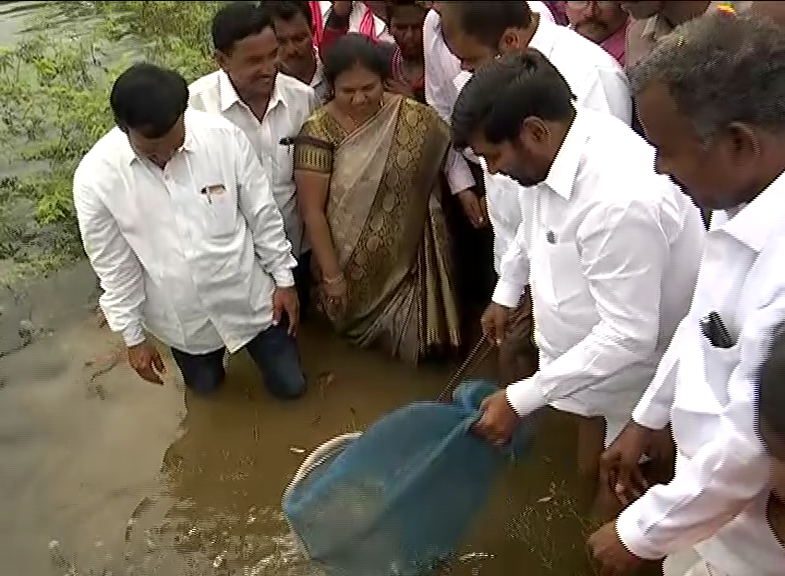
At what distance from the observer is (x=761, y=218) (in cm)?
151

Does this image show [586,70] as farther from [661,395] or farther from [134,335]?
[134,335]

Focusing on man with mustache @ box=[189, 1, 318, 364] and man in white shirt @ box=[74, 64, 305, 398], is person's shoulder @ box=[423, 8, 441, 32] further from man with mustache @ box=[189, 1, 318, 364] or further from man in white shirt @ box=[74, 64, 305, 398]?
man in white shirt @ box=[74, 64, 305, 398]

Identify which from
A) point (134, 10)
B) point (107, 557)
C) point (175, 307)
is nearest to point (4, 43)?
point (134, 10)

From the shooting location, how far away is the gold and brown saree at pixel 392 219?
329cm

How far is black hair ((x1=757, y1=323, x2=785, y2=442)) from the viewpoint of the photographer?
1.35m

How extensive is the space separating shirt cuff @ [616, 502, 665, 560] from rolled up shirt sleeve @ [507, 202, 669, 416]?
0.43 meters

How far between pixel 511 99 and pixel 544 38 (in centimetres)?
93

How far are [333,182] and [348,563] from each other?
1.50 metres

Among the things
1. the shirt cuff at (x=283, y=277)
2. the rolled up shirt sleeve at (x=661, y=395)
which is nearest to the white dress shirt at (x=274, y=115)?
the shirt cuff at (x=283, y=277)

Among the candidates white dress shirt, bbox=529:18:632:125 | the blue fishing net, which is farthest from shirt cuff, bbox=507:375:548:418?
white dress shirt, bbox=529:18:632:125

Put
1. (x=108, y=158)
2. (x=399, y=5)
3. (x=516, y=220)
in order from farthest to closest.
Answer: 1. (x=399, y=5)
2. (x=108, y=158)
3. (x=516, y=220)

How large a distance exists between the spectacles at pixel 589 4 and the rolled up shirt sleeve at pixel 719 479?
90.0 inches

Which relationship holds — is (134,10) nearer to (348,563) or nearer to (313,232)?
(313,232)

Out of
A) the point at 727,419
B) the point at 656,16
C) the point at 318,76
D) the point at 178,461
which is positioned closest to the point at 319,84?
the point at 318,76
